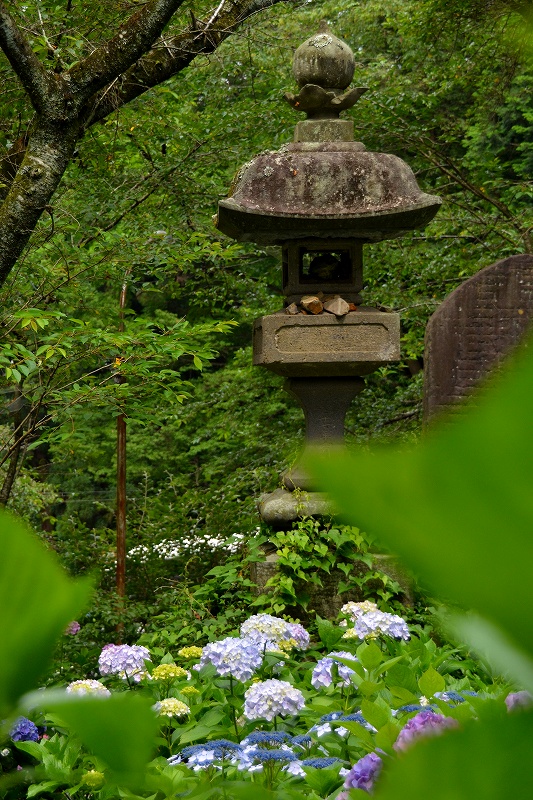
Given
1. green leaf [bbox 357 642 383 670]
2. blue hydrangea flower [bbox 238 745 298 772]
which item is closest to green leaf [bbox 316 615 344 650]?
green leaf [bbox 357 642 383 670]

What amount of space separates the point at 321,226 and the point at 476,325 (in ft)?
3.73

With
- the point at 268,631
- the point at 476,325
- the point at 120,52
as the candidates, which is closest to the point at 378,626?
the point at 268,631

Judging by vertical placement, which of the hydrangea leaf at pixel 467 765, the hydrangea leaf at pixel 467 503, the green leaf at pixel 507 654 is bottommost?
the hydrangea leaf at pixel 467 765

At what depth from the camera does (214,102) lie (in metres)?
8.89

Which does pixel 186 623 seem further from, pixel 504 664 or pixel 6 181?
pixel 504 664

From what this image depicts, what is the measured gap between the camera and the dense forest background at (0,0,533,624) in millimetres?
4848

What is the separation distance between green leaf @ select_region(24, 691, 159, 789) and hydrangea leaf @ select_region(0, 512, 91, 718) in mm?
15

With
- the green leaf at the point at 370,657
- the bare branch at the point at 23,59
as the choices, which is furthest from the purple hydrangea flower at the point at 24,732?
the bare branch at the point at 23,59

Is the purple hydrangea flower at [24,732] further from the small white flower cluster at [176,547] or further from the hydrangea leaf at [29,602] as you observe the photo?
the small white flower cluster at [176,547]

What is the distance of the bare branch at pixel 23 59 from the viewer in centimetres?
345

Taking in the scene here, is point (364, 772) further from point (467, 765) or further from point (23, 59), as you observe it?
point (23, 59)

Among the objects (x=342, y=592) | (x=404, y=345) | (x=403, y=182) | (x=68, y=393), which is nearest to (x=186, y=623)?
(x=342, y=592)

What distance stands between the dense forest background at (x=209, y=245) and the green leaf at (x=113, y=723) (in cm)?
337

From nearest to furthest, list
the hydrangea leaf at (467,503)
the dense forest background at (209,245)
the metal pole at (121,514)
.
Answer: the hydrangea leaf at (467,503)
the dense forest background at (209,245)
the metal pole at (121,514)
